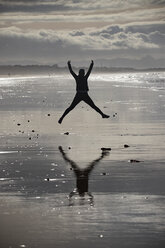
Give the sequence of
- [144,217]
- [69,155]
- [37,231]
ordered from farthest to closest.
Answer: [69,155], [144,217], [37,231]

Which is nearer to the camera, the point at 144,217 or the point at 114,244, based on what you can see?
the point at 114,244

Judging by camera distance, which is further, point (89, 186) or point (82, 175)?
point (82, 175)

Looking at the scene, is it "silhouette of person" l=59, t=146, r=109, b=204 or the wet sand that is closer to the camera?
the wet sand

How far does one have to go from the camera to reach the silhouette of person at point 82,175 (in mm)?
11641

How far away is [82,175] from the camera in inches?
533

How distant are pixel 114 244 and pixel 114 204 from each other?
93.3 inches

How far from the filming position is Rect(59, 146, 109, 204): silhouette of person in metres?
11.6

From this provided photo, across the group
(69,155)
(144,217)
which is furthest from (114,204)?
(69,155)

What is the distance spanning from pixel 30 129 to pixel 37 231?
15451 millimetres

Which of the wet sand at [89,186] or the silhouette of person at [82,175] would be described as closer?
the wet sand at [89,186]

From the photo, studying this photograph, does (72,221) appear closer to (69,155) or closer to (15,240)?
(15,240)

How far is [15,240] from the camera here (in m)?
8.39

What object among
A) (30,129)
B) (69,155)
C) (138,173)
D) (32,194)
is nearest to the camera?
(32,194)

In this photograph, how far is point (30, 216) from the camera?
973 cm
